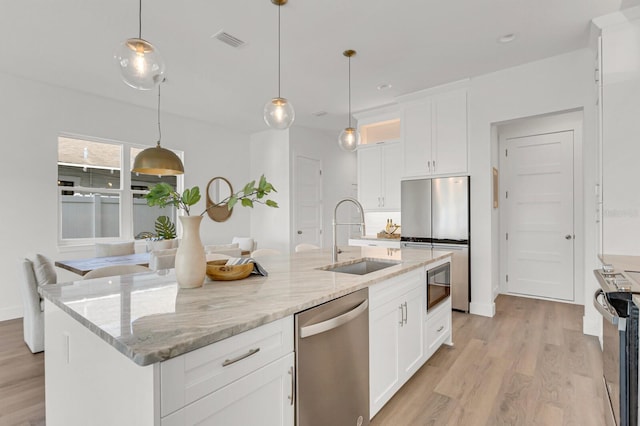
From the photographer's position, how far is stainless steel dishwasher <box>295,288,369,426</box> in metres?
1.28

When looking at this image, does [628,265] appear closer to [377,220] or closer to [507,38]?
[507,38]

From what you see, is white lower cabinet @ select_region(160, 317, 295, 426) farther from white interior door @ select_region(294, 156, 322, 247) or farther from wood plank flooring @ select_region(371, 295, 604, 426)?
white interior door @ select_region(294, 156, 322, 247)

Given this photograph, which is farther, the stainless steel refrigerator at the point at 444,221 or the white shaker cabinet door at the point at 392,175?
the white shaker cabinet door at the point at 392,175

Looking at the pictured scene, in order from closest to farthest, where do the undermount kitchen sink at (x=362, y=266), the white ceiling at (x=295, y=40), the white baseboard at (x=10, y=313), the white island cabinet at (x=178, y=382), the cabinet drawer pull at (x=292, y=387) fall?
the white island cabinet at (x=178, y=382) → the cabinet drawer pull at (x=292, y=387) → the undermount kitchen sink at (x=362, y=266) → the white ceiling at (x=295, y=40) → the white baseboard at (x=10, y=313)

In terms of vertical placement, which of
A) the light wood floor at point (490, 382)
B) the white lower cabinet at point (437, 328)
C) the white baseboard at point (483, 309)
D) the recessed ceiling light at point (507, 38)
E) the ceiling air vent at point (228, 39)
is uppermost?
the recessed ceiling light at point (507, 38)

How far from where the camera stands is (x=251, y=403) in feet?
3.52

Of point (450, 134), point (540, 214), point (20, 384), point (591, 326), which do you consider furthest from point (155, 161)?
point (540, 214)

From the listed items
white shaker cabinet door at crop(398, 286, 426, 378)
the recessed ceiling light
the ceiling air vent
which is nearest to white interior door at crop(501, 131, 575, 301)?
the recessed ceiling light

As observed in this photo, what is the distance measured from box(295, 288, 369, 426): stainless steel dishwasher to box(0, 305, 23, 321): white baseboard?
180 inches

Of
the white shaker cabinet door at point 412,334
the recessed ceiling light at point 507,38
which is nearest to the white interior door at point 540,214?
the recessed ceiling light at point 507,38

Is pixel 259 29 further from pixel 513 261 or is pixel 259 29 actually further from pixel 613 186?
pixel 513 261

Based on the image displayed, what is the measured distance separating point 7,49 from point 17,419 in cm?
355

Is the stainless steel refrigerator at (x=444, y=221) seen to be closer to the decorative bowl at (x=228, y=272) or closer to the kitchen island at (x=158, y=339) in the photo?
the kitchen island at (x=158, y=339)

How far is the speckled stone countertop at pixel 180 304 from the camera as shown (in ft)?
2.98
